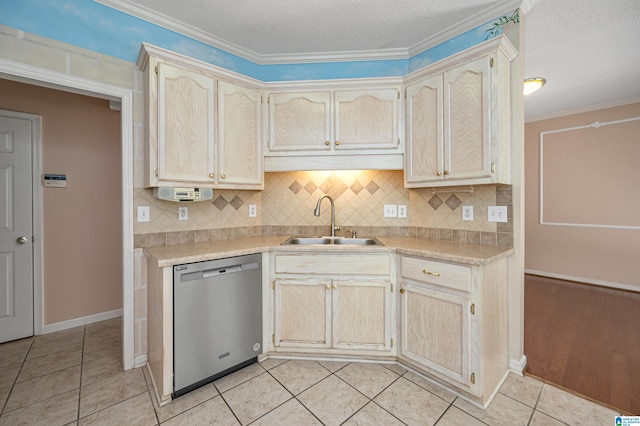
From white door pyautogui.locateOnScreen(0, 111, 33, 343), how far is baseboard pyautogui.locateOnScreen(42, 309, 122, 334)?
127 millimetres

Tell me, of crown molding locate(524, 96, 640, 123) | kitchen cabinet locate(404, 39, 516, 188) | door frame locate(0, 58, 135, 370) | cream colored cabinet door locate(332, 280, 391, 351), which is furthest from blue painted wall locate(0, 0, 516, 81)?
crown molding locate(524, 96, 640, 123)

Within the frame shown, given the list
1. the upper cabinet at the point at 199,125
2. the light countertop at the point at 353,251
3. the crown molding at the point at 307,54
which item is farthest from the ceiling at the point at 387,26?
the light countertop at the point at 353,251

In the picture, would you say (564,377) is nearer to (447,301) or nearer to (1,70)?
(447,301)

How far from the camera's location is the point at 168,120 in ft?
6.56

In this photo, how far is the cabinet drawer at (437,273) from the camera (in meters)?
1.72

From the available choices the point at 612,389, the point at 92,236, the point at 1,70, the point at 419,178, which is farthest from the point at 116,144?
the point at 612,389

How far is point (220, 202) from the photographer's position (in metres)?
2.58

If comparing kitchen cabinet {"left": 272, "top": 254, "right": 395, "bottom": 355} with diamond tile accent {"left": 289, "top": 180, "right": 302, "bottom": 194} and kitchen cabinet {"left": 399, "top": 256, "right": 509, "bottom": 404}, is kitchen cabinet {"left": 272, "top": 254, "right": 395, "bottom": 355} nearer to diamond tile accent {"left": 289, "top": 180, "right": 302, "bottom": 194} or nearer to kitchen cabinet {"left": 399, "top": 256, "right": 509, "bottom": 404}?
kitchen cabinet {"left": 399, "top": 256, "right": 509, "bottom": 404}

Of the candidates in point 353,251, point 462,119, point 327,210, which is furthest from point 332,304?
point 462,119

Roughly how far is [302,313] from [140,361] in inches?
50.5

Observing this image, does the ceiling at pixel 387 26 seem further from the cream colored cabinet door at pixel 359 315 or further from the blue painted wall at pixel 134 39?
the cream colored cabinet door at pixel 359 315

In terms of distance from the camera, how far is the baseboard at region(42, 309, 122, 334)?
105 inches

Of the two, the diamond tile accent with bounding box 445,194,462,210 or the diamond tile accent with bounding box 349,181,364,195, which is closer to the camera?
the diamond tile accent with bounding box 445,194,462,210

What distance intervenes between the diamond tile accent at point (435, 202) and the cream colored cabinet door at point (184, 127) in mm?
1872
